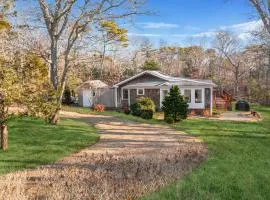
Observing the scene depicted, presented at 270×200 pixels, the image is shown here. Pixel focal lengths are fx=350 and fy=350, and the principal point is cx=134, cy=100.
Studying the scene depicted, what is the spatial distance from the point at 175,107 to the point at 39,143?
36.6 ft

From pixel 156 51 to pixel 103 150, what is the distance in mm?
67222

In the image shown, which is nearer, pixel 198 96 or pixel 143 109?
pixel 143 109

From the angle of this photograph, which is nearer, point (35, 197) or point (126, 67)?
point (35, 197)

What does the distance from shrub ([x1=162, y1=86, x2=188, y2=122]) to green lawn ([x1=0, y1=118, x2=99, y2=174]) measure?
665 cm

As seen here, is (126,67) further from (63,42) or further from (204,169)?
(204,169)

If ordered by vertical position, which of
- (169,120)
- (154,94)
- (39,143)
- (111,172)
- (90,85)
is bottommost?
(111,172)

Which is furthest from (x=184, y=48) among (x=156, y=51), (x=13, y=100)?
(x=13, y=100)

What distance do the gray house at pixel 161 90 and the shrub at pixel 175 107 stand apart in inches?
297

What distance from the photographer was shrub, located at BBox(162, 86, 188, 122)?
22578mm

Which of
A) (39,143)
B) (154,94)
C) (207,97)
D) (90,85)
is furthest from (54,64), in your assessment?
(90,85)

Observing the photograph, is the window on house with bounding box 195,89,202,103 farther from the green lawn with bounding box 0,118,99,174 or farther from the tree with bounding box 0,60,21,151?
the tree with bounding box 0,60,21,151

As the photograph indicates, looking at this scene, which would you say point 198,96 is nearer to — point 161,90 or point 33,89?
point 161,90

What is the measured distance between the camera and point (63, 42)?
1027 inches

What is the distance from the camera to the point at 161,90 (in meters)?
32.9
